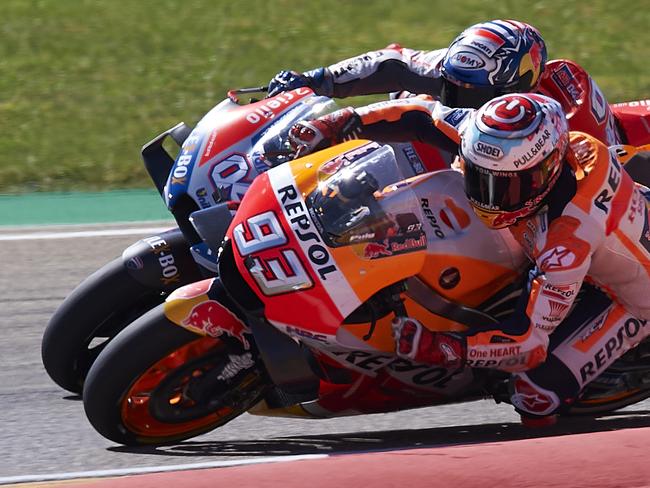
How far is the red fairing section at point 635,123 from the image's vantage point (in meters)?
6.55

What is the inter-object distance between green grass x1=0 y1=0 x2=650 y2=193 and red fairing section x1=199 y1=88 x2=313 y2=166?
446 centimetres

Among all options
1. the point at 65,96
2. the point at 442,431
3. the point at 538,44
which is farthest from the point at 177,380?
the point at 65,96

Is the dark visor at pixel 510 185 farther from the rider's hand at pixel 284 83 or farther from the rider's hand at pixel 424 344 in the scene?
the rider's hand at pixel 284 83

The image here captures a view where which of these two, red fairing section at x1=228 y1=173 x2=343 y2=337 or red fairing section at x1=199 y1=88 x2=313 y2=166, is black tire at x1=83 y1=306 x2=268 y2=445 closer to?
red fairing section at x1=228 y1=173 x2=343 y2=337

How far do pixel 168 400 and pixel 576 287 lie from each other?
1570 mm

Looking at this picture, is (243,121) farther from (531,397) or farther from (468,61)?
(531,397)

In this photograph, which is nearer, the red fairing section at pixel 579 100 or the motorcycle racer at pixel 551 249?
the motorcycle racer at pixel 551 249

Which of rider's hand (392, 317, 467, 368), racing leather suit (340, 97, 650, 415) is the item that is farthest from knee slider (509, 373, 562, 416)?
rider's hand (392, 317, 467, 368)

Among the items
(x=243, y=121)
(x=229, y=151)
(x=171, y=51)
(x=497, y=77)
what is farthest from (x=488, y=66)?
(x=171, y=51)

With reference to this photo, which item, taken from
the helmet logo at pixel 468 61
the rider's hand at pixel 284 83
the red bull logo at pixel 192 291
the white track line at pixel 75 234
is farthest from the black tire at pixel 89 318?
the white track line at pixel 75 234

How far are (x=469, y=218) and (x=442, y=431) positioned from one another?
0.92m

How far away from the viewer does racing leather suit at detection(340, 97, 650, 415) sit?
4.87 metres

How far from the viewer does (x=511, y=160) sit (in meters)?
4.77

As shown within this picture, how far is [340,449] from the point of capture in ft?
17.1
